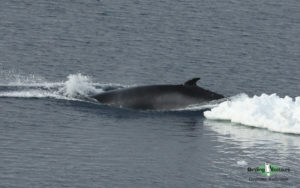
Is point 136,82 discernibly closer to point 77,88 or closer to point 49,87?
point 77,88

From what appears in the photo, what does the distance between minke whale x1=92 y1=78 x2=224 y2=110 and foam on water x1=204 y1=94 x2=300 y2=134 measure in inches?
66.8

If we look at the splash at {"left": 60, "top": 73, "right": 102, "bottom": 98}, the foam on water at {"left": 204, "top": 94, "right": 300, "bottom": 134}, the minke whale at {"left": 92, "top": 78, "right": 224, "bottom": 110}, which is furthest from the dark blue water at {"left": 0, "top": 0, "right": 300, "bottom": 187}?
the minke whale at {"left": 92, "top": 78, "right": 224, "bottom": 110}

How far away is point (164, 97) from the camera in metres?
65.2

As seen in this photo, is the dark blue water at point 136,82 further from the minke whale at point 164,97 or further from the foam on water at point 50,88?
the minke whale at point 164,97

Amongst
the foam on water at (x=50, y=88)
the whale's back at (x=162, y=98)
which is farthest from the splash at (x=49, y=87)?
the whale's back at (x=162, y=98)

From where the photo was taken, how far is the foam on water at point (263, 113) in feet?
201

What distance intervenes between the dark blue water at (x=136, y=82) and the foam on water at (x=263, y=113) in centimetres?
65

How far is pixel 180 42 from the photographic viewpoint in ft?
310

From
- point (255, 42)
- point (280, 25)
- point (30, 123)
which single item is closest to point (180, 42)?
point (255, 42)

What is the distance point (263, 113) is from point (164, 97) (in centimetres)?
705

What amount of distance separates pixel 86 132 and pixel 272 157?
1171 cm

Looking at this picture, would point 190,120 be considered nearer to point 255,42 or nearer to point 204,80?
point 204,80

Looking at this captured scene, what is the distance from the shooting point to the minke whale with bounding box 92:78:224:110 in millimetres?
65062

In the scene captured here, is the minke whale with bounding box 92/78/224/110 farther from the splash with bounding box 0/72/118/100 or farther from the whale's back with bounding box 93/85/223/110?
the splash with bounding box 0/72/118/100
